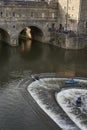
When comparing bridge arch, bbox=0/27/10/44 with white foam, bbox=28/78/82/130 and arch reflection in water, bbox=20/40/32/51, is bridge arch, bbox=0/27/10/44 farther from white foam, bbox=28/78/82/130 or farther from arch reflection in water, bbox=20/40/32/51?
white foam, bbox=28/78/82/130

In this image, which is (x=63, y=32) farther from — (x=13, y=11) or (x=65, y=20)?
(x=13, y=11)

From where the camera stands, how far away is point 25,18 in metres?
79.3

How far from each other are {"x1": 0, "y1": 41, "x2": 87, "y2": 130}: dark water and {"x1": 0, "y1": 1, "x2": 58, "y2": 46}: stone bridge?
141 inches

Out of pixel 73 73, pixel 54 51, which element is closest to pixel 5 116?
pixel 73 73

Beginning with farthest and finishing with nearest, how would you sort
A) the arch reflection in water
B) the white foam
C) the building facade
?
the building facade
the arch reflection in water
the white foam

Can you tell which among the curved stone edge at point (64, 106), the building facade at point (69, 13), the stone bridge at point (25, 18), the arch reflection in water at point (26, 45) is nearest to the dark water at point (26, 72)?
the arch reflection in water at point (26, 45)

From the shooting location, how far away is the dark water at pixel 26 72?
34944 mm

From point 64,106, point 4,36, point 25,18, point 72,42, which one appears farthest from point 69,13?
point 64,106

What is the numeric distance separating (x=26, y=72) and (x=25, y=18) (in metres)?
28.1

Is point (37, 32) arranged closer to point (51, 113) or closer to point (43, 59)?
point (43, 59)

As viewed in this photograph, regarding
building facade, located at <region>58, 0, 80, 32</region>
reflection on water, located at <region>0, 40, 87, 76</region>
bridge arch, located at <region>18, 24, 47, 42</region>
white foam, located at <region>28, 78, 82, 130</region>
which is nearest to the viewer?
white foam, located at <region>28, 78, 82, 130</region>

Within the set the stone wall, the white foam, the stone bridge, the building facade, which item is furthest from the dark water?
the building facade

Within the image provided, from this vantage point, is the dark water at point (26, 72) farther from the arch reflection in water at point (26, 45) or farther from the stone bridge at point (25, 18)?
the stone bridge at point (25, 18)

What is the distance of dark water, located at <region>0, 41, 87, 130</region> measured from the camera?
34.9 metres
